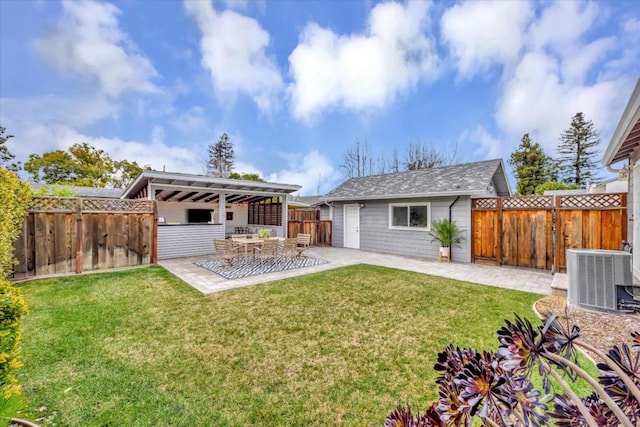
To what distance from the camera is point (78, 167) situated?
97.0 ft

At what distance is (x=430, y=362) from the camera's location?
330cm

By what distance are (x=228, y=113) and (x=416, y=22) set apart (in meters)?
15.5

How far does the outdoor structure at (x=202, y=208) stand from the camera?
33.4 feet

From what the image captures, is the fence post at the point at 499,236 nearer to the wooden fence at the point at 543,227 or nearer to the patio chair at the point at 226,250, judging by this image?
the wooden fence at the point at 543,227

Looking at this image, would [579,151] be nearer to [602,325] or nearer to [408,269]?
[408,269]

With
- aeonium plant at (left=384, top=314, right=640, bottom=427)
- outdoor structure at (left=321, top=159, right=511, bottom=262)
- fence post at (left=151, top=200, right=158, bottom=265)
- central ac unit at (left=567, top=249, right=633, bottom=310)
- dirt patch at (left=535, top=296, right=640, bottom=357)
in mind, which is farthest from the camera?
outdoor structure at (left=321, top=159, right=511, bottom=262)

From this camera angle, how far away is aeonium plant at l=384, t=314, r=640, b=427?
Result: 3.21 ft

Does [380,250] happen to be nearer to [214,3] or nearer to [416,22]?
[416,22]

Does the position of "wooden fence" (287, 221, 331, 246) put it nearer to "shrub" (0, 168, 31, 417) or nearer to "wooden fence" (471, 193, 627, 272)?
"wooden fence" (471, 193, 627, 272)

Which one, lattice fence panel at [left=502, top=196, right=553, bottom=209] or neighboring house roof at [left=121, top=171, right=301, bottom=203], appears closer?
lattice fence panel at [left=502, top=196, right=553, bottom=209]

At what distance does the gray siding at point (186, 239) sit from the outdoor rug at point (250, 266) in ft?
5.43

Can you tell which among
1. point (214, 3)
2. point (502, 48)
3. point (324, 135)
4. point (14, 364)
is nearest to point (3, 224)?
point (14, 364)

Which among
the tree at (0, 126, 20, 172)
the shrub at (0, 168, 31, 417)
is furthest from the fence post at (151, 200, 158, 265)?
the tree at (0, 126, 20, 172)

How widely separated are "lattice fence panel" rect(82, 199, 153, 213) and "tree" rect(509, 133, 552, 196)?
30435 mm
